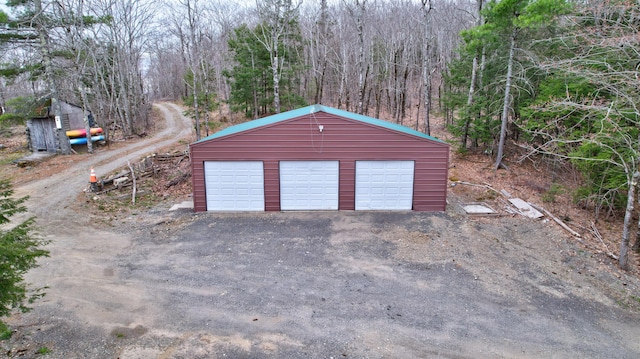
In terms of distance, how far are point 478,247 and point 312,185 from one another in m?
5.53

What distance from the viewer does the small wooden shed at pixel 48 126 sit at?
1984 cm

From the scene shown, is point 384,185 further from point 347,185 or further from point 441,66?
point 441,66

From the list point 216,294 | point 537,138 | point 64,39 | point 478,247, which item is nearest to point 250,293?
point 216,294

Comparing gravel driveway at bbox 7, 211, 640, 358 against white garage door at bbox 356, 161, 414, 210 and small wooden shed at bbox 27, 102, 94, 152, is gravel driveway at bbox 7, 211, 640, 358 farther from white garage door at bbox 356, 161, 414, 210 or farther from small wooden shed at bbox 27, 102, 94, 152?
small wooden shed at bbox 27, 102, 94, 152

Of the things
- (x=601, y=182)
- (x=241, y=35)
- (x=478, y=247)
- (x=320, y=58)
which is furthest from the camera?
(x=320, y=58)

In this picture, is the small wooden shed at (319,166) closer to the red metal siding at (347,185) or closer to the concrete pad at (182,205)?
the red metal siding at (347,185)

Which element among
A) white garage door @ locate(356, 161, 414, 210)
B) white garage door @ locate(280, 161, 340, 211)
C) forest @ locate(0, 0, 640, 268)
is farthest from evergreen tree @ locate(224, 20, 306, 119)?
white garage door @ locate(356, 161, 414, 210)

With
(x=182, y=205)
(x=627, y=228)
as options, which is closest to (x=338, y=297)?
(x=627, y=228)

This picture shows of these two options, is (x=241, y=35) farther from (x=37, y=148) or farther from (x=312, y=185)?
(x=312, y=185)

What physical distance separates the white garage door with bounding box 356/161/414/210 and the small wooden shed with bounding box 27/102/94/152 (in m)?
16.5

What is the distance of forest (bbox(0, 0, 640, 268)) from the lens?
973 centimetres

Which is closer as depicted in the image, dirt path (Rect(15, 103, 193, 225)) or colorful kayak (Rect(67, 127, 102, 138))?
dirt path (Rect(15, 103, 193, 225))

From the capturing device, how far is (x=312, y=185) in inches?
497

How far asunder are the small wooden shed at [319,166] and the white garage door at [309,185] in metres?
0.03
